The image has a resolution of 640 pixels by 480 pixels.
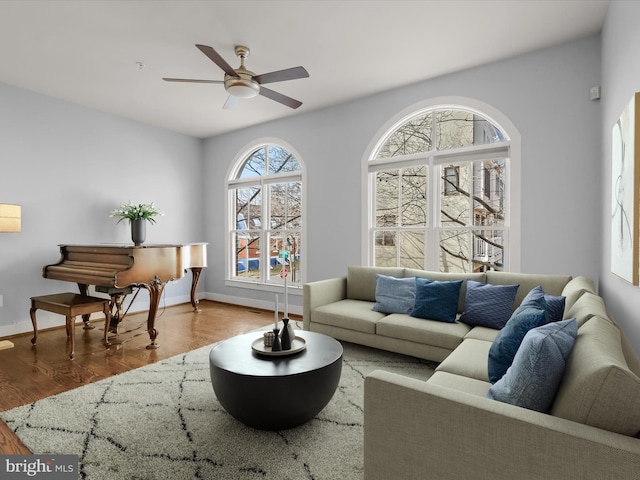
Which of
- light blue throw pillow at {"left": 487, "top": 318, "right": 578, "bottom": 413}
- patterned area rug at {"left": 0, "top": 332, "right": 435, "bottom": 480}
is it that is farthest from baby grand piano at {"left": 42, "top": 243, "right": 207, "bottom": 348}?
light blue throw pillow at {"left": 487, "top": 318, "right": 578, "bottom": 413}

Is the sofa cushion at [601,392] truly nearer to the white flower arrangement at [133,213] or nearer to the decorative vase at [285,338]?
the decorative vase at [285,338]

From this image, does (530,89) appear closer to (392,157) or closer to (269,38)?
(392,157)

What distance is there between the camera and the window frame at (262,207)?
5090mm

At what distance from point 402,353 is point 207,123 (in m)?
4.39

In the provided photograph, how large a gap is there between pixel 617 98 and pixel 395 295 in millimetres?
2168

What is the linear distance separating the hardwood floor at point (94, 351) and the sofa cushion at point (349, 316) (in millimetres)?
1248

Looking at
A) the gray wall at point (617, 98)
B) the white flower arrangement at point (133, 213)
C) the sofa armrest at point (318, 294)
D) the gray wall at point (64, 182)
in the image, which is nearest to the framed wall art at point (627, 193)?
the gray wall at point (617, 98)

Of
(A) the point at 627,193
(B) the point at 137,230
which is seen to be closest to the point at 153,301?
(B) the point at 137,230

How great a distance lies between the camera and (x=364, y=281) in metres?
3.85

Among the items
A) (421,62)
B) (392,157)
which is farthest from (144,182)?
(421,62)

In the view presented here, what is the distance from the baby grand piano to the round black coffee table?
1742mm

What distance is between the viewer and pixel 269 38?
3.14 meters

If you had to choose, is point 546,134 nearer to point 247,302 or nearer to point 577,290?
point 577,290

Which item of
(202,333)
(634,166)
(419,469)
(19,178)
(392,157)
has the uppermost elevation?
(392,157)
